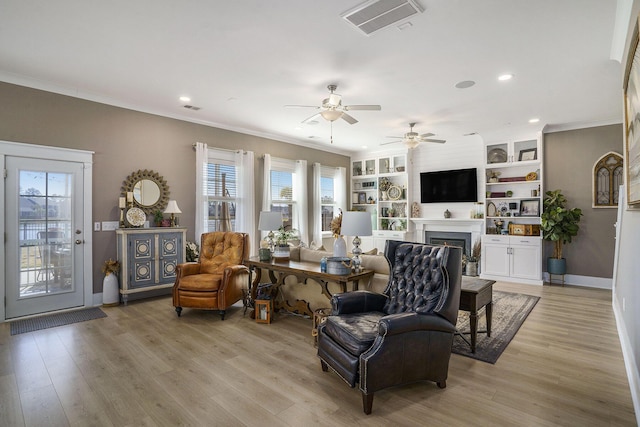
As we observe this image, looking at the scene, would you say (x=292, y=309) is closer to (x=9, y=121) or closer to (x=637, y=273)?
(x=637, y=273)

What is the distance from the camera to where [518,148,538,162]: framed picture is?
643 cm

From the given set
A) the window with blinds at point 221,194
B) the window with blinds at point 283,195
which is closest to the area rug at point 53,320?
the window with blinds at point 221,194

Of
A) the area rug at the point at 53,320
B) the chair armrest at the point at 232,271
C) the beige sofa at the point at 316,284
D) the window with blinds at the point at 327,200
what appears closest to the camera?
the beige sofa at the point at 316,284

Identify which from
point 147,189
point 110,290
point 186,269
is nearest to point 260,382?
point 186,269

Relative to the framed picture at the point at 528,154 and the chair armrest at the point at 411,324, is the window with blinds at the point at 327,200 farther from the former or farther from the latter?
the chair armrest at the point at 411,324

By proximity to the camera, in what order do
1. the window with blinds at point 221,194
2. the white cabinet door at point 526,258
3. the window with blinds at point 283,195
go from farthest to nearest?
the window with blinds at point 283,195 < the white cabinet door at point 526,258 < the window with blinds at point 221,194

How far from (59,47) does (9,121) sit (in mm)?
1447

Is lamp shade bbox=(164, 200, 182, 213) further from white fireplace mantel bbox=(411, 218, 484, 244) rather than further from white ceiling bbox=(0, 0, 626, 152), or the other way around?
white fireplace mantel bbox=(411, 218, 484, 244)

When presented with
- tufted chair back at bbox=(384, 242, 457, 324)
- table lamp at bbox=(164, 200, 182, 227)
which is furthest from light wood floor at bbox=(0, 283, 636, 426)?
table lamp at bbox=(164, 200, 182, 227)

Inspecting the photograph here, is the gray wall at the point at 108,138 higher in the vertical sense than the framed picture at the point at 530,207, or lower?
higher

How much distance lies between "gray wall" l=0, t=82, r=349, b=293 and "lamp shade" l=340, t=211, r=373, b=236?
130 inches

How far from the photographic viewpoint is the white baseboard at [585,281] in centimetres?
585

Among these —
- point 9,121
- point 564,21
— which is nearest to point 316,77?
point 564,21

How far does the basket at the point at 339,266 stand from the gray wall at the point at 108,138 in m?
3.19
